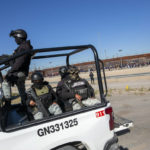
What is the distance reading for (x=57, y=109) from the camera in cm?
293

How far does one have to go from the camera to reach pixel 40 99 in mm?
2994

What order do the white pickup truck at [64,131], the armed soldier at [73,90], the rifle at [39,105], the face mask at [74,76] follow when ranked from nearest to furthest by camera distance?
the white pickup truck at [64,131]
the rifle at [39,105]
the armed soldier at [73,90]
the face mask at [74,76]

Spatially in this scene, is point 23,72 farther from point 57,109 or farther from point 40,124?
point 40,124

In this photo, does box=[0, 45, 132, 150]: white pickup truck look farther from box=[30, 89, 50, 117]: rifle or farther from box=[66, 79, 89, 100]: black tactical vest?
box=[66, 79, 89, 100]: black tactical vest

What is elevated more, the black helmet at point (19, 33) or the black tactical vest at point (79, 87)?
the black helmet at point (19, 33)

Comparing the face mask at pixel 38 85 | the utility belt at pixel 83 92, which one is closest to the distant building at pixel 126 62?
the utility belt at pixel 83 92

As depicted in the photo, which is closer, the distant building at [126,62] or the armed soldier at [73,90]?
the armed soldier at [73,90]

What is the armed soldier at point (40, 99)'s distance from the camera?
9.23ft

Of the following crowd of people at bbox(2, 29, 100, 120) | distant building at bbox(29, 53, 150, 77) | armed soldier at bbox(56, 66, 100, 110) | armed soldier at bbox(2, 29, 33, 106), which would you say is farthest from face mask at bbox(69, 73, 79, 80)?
distant building at bbox(29, 53, 150, 77)

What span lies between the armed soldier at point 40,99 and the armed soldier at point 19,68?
10.9 inches

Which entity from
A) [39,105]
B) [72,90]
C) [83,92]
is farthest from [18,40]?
[83,92]

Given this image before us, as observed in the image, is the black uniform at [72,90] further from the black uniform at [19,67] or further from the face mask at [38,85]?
the black uniform at [19,67]

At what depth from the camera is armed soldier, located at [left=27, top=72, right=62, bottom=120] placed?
2.81 meters

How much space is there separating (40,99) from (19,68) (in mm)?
683
